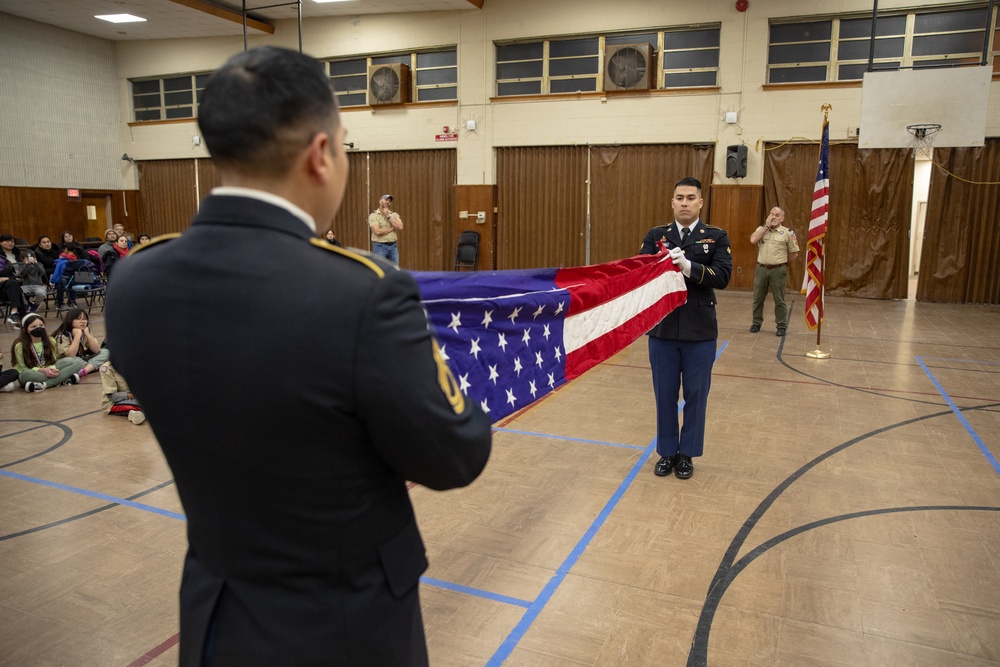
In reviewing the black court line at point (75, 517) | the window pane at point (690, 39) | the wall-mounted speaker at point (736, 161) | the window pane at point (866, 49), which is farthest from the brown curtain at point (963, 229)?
the black court line at point (75, 517)

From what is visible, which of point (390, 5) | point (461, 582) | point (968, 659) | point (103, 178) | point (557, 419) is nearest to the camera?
point (968, 659)

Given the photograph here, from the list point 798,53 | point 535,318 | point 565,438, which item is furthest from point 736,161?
point 535,318

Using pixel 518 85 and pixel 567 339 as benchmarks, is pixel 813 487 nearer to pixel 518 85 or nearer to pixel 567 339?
pixel 567 339

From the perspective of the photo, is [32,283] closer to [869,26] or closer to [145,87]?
[145,87]

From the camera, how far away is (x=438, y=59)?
48.9ft

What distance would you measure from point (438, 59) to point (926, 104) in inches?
370

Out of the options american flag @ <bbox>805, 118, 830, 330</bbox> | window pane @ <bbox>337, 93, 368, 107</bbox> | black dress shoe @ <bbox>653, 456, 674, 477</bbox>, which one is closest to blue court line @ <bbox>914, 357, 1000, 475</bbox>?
american flag @ <bbox>805, 118, 830, 330</bbox>

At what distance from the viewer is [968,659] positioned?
2502mm

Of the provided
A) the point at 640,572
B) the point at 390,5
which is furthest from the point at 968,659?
the point at 390,5

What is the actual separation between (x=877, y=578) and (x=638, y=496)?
1275 mm

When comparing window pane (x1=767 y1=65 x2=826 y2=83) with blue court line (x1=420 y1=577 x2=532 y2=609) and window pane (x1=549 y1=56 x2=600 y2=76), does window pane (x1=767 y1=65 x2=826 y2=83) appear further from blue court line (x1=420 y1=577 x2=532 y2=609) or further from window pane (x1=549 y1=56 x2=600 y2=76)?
blue court line (x1=420 y1=577 x2=532 y2=609)

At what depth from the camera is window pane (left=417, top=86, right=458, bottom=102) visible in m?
14.9

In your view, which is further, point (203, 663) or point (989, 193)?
point (989, 193)

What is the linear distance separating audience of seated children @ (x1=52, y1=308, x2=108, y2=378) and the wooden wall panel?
34.4 feet
